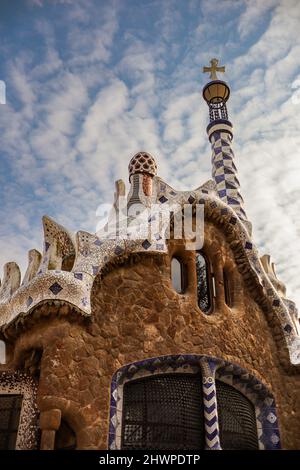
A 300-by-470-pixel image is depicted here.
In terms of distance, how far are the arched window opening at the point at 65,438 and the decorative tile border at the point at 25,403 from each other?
1.11 feet

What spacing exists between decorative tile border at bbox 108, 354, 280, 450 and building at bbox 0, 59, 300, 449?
1cm

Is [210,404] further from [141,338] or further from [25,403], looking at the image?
[25,403]

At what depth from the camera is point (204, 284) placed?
604cm

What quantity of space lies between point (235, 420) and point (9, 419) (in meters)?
2.40

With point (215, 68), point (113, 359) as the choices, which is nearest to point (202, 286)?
point (113, 359)

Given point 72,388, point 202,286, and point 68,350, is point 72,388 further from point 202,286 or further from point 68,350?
point 202,286

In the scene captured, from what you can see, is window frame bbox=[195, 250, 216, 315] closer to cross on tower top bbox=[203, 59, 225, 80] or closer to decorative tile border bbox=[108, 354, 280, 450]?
decorative tile border bbox=[108, 354, 280, 450]

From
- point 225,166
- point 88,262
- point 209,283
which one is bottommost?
point 88,262

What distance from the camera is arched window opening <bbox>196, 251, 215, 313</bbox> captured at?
589 centimetres

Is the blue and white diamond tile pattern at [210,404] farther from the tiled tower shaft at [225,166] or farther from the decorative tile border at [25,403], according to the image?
the tiled tower shaft at [225,166]

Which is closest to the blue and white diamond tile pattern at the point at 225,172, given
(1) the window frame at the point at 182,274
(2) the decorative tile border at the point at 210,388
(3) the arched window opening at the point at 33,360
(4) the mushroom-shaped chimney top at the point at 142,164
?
(4) the mushroom-shaped chimney top at the point at 142,164

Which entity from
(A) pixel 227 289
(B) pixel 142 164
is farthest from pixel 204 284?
(B) pixel 142 164

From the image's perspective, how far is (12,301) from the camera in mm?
4824

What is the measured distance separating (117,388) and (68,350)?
2.24 feet
